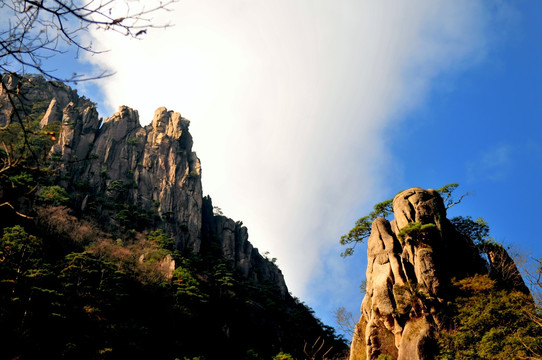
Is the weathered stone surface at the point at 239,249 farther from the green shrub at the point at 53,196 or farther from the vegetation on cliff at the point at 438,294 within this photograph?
the vegetation on cliff at the point at 438,294

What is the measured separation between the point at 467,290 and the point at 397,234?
4592mm

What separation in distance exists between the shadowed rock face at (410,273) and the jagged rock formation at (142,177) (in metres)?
33.4

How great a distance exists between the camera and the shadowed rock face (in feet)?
54.8

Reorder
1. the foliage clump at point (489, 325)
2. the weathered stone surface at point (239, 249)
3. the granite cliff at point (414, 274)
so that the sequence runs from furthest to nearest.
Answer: the weathered stone surface at point (239, 249) → the granite cliff at point (414, 274) → the foliage clump at point (489, 325)

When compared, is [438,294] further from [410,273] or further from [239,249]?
[239,249]

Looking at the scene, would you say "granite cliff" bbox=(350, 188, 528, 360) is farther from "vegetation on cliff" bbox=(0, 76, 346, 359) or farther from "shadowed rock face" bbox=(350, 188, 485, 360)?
"vegetation on cliff" bbox=(0, 76, 346, 359)

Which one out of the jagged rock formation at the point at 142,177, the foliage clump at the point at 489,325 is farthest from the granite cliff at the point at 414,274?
the jagged rock formation at the point at 142,177

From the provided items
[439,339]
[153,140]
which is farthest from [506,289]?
[153,140]

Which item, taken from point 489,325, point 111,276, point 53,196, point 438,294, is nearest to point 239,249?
point 53,196

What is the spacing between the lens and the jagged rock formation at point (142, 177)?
151ft

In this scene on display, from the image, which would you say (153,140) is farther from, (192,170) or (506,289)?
(506,289)

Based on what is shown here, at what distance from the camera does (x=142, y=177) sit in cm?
5412

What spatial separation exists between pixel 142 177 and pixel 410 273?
154 feet

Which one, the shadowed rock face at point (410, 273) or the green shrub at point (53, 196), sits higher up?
the green shrub at point (53, 196)
